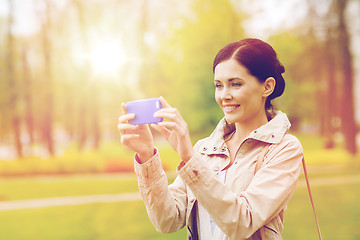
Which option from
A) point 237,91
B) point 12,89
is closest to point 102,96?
point 12,89

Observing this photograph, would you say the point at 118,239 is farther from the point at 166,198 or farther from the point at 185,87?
the point at 166,198

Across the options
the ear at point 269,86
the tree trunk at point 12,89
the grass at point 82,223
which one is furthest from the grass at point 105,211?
the ear at point 269,86

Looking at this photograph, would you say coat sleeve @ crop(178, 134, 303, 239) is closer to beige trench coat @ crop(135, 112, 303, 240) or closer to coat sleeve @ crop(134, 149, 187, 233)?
beige trench coat @ crop(135, 112, 303, 240)

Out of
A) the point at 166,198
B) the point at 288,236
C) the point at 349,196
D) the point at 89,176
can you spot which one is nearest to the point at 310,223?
the point at 288,236

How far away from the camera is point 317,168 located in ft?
24.7

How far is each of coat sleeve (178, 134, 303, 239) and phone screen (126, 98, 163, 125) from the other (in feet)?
0.65

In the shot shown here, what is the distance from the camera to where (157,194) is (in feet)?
4.52

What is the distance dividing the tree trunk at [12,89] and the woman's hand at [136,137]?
204 inches

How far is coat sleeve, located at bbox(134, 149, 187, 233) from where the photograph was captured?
1.36 meters

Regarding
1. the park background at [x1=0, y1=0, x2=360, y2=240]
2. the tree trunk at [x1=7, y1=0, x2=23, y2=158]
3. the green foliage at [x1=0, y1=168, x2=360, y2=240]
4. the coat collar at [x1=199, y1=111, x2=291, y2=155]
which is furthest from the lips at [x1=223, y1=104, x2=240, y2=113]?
the tree trunk at [x1=7, y1=0, x2=23, y2=158]

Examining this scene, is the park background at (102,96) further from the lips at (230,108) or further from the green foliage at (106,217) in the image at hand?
the lips at (230,108)

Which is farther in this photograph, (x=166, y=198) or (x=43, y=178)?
(x=43, y=178)

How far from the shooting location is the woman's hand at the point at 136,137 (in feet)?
4.19

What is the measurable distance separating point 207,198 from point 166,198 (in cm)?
32
